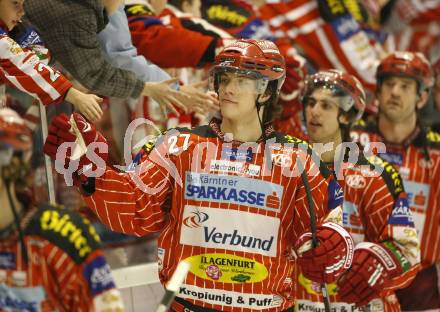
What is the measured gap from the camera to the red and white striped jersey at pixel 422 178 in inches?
153

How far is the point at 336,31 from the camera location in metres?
5.01

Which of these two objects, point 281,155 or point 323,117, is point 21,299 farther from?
point 323,117

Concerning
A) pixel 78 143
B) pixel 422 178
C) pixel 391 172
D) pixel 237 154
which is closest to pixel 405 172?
pixel 422 178

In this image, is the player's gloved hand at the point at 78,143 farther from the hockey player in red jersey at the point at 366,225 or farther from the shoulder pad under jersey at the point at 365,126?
the shoulder pad under jersey at the point at 365,126

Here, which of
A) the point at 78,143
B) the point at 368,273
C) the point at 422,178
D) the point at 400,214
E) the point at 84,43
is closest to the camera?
the point at 78,143

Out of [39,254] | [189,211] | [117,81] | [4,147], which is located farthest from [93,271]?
[117,81]

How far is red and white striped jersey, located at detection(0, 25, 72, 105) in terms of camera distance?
2.82 meters

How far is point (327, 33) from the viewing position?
5020 mm

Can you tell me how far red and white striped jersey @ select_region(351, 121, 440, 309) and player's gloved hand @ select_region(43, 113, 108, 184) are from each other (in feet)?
5.08

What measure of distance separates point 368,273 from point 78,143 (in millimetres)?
1259

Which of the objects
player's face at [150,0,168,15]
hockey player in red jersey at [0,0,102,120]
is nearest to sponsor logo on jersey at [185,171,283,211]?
hockey player in red jersey at [0,0,102,120]

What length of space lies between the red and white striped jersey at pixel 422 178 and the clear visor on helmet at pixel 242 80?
109 centimetres

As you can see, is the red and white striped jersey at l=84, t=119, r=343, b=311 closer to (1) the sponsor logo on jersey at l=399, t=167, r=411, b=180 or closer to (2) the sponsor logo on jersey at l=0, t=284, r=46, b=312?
(2) the sponsor logo on jersey at l=0, t=284, r=46, b=312

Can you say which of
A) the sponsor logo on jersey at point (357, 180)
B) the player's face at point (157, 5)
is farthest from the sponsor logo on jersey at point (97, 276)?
the player's face at point (157, 5)
